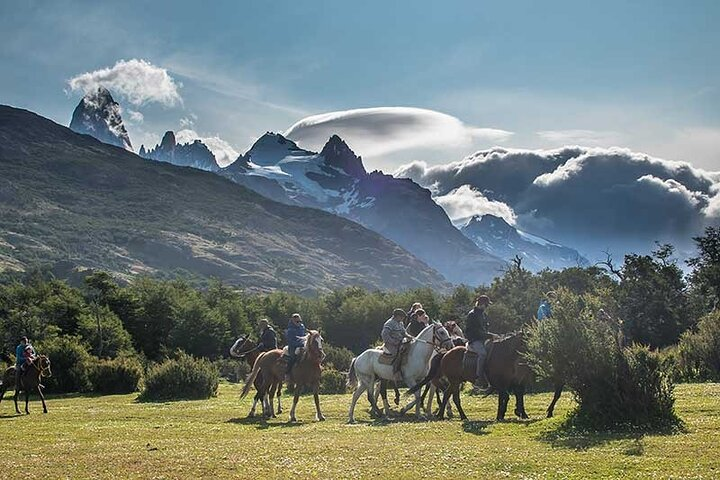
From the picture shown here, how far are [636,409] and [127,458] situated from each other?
37.7ft

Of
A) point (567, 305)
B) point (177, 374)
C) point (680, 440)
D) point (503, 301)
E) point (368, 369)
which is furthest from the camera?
point (503, 301)

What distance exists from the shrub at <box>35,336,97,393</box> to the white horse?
26432mm

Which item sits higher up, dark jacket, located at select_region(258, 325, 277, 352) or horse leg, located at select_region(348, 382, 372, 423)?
dark jacket, located at select_region(258, 325, 277, 352)

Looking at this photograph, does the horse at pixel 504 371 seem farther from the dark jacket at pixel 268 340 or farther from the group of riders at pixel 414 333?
the dark jacket at pixel 268 340

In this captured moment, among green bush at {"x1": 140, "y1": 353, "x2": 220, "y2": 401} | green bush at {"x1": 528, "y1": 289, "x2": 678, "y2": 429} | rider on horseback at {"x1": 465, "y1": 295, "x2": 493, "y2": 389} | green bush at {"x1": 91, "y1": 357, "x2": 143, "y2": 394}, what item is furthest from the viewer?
green bush at {"x1": 91, "y1": 357, "x2": 143, "y2": 394}

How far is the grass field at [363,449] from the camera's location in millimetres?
11344

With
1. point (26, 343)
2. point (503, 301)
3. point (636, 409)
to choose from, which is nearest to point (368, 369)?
point (636, 409)

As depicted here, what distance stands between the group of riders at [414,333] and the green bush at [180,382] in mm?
8388

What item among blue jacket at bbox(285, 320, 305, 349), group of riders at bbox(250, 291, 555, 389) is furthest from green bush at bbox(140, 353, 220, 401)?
blue jacket at bbox(285, 320, 305, 349)

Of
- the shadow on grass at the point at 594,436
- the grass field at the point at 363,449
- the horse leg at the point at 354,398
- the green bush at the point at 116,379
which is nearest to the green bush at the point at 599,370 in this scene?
the shadow on grass at the point at 594,436

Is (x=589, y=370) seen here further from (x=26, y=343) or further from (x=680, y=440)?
(x=26, y=343)

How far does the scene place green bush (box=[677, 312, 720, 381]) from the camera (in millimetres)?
30641

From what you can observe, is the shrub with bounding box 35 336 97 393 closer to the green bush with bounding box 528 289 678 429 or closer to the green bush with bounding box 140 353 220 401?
the green bush with bounding box 140 353 220 401

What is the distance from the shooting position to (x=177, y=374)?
3278cm
